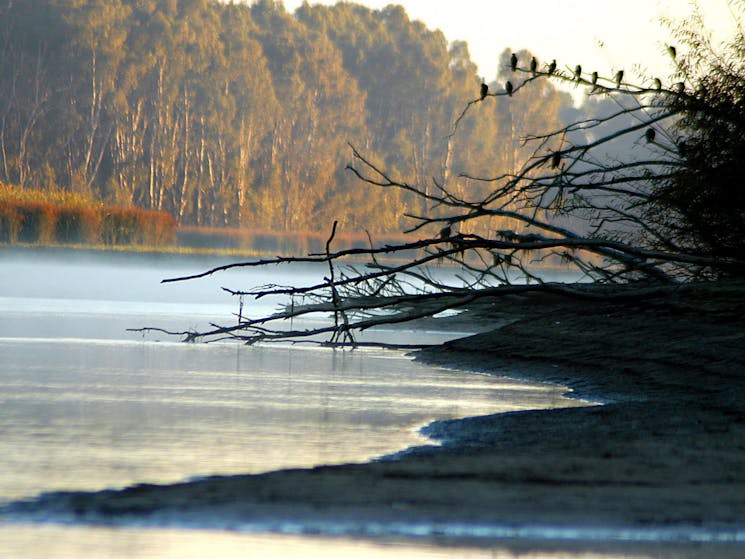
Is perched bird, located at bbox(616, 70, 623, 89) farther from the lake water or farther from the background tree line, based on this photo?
the background tree line

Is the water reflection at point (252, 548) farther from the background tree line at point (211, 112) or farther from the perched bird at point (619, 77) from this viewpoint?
the background tree line at point (211, 112)

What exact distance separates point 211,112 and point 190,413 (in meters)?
54.0

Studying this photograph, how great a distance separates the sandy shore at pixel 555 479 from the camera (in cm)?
302

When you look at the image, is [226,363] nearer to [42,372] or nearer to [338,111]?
[42,372]

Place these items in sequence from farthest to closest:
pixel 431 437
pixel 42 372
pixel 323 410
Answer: pixel 42 372 < pixel 323 410 < pixel 431 437

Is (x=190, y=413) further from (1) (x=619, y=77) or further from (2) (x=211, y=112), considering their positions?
(2) (x=211, y=112)

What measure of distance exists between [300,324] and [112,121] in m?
46.4

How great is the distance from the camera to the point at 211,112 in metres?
58.0

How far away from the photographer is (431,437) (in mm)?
4586

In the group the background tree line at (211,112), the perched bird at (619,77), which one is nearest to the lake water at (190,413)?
the perched bird at (619,77)

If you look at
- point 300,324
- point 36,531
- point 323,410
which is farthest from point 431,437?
point 300,324

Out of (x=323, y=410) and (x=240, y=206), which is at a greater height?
(x=240, y=206)

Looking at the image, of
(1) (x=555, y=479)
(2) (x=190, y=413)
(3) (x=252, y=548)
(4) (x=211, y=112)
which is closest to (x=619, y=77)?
(2) (x=190, y=413)

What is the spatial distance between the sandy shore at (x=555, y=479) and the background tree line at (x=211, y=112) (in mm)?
44998
